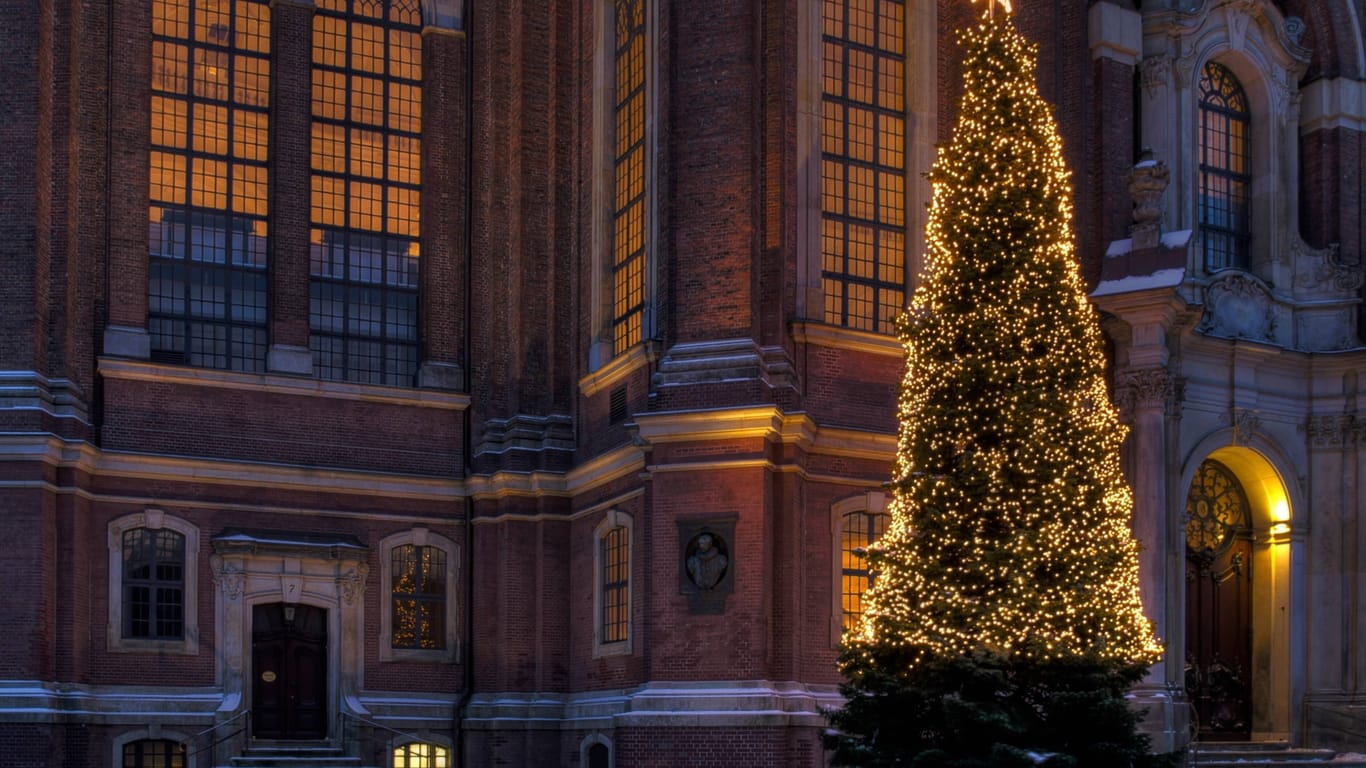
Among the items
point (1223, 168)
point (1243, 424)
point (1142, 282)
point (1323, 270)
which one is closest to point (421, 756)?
point (1142, 282)

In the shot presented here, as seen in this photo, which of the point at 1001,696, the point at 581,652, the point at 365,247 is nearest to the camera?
the point at 1001,696

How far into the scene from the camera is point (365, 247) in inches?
1399

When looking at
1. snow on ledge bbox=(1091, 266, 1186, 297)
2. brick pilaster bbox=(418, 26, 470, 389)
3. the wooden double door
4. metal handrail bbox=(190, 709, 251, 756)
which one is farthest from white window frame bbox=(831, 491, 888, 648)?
metal handrail bbox=(190, 709, 251, 756)

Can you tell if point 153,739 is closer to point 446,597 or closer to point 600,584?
point 446,597

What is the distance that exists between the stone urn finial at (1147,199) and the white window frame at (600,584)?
9.74m

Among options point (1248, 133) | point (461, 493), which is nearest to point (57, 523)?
point (461, 493)

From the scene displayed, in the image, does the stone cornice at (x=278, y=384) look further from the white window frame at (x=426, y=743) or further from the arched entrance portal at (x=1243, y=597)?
the arched entrance portal at (x=1243, y=597)

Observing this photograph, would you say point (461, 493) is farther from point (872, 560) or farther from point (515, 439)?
point (872, 560)

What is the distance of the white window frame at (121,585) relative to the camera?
3180cm

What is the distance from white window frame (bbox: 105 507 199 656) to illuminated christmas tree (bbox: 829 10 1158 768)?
506 inches

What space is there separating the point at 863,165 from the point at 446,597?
1072cm

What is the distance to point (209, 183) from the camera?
3431 centimetres

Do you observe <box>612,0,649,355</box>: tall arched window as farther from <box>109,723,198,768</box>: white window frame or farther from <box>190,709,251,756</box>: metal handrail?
<box>109,723,198,768</box>: white window frame

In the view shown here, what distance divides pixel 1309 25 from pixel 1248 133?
2510mm
